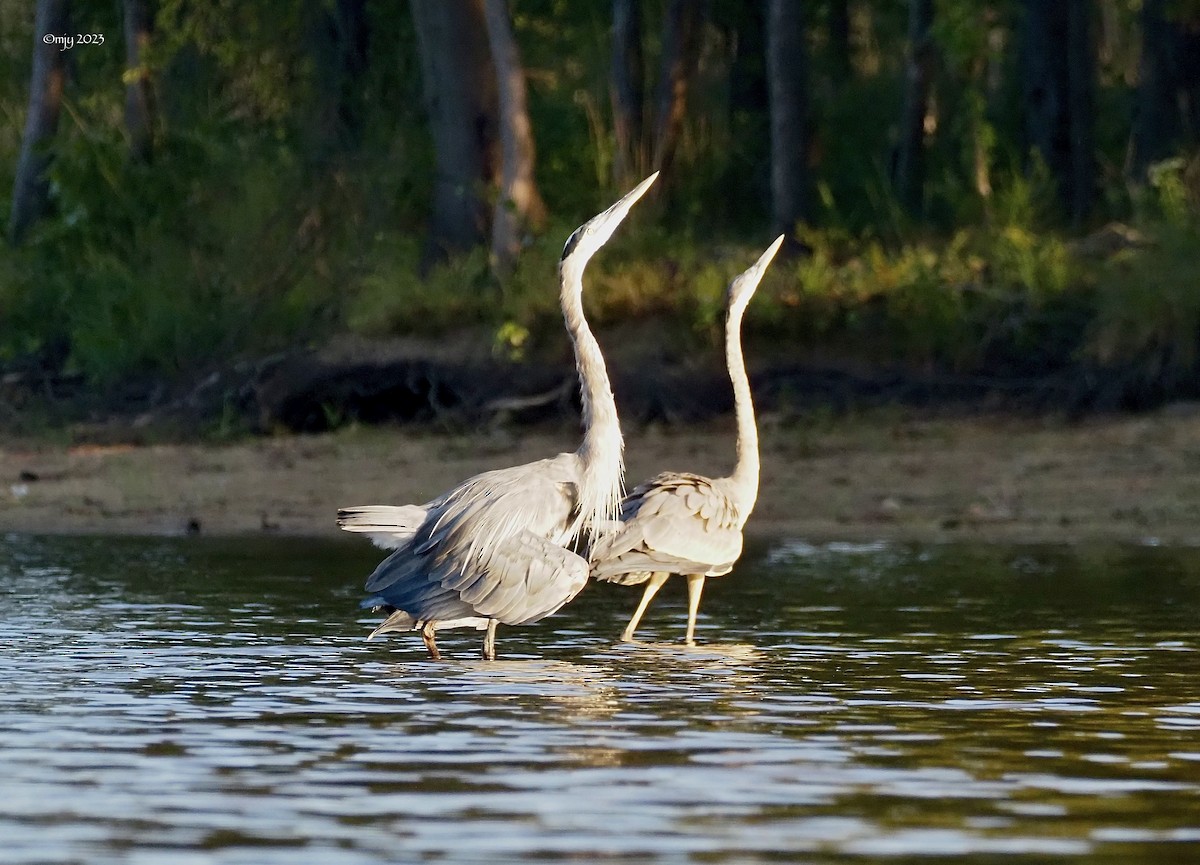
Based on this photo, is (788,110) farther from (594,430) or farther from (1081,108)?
(594,430)

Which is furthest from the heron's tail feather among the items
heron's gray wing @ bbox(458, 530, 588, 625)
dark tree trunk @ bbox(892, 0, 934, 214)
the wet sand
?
dark tree trunk @ bbox(892, 0, 934, 214)

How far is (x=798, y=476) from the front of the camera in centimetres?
1578

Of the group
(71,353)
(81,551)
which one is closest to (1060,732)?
(81,551)

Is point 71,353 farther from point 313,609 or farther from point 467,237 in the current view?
point 313,609

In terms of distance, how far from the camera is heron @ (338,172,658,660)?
866 cm

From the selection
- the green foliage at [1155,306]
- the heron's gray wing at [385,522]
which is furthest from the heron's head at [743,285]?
the green foliage at [1155,306]

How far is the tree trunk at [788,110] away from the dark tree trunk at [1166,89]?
119 inches

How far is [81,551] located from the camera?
13.5 meters

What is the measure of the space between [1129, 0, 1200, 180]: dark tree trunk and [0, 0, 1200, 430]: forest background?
0.03 metres

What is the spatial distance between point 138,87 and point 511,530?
15.7 metres

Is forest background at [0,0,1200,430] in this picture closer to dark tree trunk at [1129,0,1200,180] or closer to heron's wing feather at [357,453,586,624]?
dark tree trunk at [1129,0,1200,180]

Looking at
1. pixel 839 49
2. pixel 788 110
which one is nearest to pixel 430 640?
pixel 788 110

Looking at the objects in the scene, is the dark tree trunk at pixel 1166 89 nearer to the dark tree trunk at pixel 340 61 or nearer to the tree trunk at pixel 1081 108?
the tree trunk at pixel 1081 108

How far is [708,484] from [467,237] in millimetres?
11113
